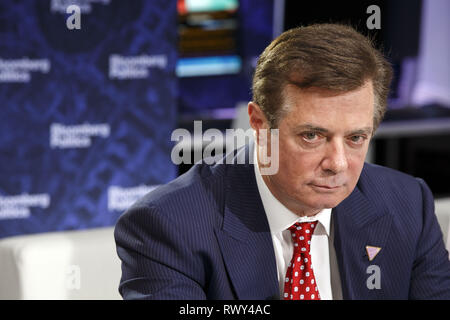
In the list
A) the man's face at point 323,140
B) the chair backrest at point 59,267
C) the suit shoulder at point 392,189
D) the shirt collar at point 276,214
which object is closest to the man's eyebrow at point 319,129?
the man's face at point 323,140

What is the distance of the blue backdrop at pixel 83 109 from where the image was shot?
3.92 meters

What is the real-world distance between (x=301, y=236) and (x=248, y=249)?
143 mm

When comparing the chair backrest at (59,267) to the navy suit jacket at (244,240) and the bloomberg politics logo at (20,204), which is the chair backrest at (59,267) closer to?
the navy suit jacket at (244,240)

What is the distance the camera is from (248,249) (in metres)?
1.73

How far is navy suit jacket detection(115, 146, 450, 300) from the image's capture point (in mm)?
1670

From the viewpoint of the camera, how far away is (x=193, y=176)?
1829 mm

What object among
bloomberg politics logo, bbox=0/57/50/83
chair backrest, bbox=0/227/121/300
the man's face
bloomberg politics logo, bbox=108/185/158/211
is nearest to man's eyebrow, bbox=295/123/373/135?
the man's face

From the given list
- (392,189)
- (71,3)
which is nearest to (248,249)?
(392,189)

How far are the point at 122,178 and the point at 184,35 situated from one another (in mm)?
1194

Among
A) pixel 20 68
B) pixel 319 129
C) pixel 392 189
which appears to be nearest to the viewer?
pixel 319 129

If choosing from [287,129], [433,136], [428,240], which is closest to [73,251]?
[287,129]

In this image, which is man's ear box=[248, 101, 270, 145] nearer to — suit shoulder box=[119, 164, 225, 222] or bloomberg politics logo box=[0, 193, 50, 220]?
suit shoulder box=[119, 164, 225, 222]

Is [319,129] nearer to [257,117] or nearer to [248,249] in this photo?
[257,117]
